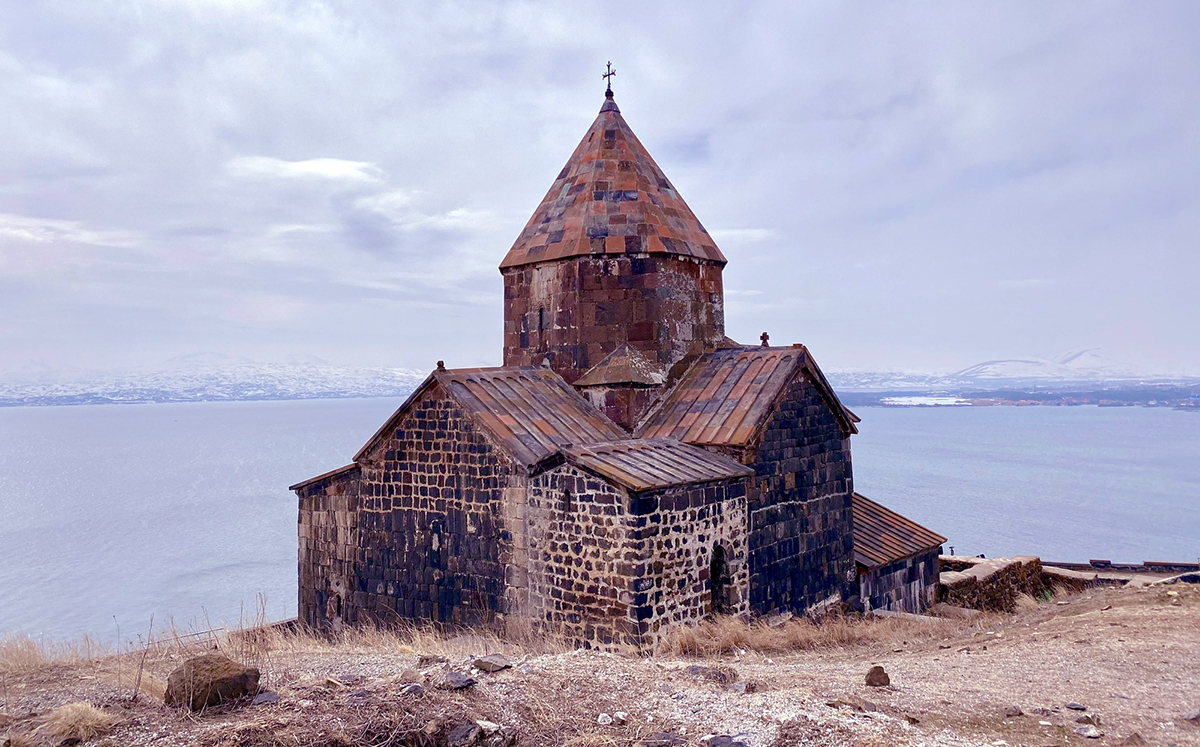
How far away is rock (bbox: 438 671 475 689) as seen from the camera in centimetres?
620

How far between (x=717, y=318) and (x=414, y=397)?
5222 millimetres

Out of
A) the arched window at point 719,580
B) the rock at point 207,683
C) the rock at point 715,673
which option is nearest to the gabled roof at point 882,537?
the arched window at point 719,580

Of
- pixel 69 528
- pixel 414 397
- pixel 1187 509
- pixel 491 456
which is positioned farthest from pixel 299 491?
pixel 1187 509

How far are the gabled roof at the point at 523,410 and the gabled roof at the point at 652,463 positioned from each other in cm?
66

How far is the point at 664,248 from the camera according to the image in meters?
12.8

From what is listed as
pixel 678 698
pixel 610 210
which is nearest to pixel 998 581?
pixel 610 210

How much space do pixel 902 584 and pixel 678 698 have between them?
9458 millimetres

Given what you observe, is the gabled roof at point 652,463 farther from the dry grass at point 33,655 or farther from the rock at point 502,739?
the dry grass at point 33,655

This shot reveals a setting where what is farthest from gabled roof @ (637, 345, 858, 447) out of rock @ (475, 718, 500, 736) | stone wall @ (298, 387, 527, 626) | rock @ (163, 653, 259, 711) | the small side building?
rock @ (163, 653, 259, 711)

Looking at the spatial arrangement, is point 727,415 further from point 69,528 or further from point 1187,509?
point 1187,509

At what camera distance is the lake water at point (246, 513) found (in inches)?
1389

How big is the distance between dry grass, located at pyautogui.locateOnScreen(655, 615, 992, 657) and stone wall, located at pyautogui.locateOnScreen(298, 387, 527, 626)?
6.98 ft

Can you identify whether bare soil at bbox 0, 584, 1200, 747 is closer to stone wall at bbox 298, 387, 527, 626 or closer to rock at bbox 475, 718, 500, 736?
rock at bbox 475, 718, 500, 736

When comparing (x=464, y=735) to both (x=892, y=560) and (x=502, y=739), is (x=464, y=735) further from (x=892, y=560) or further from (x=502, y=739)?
(x=892, y=560)
